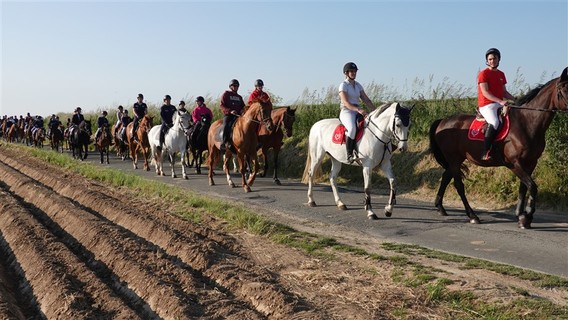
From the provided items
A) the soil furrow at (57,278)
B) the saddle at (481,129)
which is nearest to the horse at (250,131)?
the saddle at (481,129)

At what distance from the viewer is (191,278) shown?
633 centimetres

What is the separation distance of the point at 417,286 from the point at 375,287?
0.42m

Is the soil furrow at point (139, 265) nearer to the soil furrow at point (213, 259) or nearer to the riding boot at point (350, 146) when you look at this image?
the soil furrow at point (213, 259)

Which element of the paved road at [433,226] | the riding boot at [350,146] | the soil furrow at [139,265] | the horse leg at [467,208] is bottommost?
the soil furrow at [139,265]

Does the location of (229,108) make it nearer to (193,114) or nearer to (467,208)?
(193,114)

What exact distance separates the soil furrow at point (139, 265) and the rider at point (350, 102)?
170 inches

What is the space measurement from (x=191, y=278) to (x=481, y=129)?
5.72m

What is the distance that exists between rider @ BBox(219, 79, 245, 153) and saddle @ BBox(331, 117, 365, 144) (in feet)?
14.2

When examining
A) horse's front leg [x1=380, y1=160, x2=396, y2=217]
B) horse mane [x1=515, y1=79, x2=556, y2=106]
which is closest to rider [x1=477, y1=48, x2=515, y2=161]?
horse mane [x1=515, y1=79, x2=556, y2=106]

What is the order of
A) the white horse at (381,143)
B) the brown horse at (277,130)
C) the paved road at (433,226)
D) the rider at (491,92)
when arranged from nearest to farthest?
the paved road at (433,226) < the rider at (491,92) < the white horse at (381,143) < the brown horse at (277,130)

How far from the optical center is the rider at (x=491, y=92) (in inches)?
364

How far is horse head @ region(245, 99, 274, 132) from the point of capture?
536 inches

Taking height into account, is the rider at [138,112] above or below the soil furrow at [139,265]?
above

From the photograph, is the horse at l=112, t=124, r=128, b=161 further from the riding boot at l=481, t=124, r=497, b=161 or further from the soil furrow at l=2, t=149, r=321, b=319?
the riding boot at l=481, t=124, r=497, b=161
